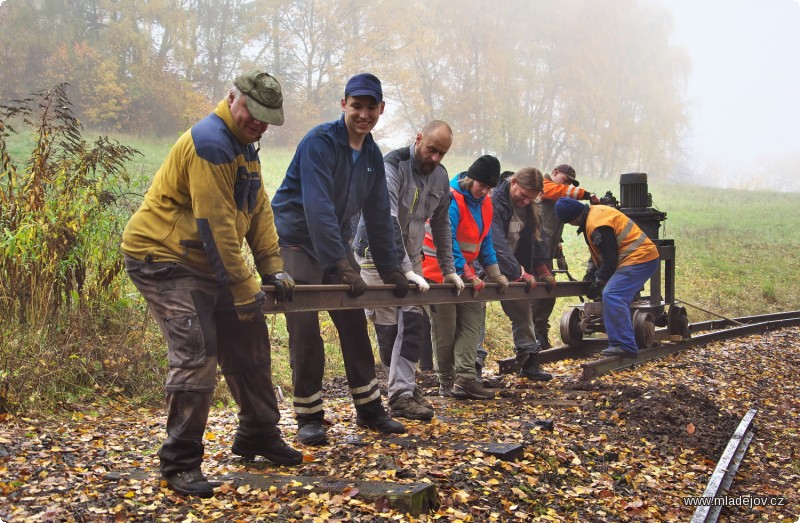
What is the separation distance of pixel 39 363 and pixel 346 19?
24915mm

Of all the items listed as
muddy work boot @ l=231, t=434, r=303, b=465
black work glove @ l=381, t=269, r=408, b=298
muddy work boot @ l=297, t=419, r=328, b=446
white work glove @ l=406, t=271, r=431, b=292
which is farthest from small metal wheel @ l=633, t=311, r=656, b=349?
muddy work boot @ l=231, t=434, r=303, b=465

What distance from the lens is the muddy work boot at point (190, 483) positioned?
3836 mm

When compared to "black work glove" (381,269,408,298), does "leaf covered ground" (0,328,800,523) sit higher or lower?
lower

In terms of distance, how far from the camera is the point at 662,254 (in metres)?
9.35

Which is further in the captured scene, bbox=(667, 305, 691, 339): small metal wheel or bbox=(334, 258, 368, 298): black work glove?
bbox=(667, 305, 691, 339): small metal wheel

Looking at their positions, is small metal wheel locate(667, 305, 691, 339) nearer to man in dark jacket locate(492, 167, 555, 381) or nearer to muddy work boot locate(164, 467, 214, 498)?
man in dark jacket locate(492, 167, 555, 381)

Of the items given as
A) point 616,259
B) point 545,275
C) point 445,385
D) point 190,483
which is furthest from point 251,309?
point 616,259

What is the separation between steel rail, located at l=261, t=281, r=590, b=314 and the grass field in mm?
2326

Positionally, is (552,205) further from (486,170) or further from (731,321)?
(731,321)

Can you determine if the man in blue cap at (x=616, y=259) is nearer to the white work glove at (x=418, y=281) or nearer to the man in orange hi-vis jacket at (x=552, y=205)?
the man in orange hi-vis jacket at (x=552, y=205)

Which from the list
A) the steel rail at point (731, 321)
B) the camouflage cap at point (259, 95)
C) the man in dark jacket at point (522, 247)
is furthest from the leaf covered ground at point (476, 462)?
the steel rail at point (731, 321)

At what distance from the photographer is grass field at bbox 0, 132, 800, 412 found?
21.8 ft

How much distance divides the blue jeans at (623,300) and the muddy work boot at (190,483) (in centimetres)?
532

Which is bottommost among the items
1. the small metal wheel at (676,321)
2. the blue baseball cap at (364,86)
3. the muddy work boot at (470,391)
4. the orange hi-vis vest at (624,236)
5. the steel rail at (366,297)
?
the muddy work boot at (470,391)
